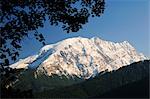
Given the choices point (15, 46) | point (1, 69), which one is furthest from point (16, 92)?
point (15, 46)

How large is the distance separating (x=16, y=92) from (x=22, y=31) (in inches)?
167

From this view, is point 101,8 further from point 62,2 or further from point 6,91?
point 6,91

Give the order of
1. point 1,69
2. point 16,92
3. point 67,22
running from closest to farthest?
point 16,92 → point 1,69 → point 67,22

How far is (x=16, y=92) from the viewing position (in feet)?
60.4

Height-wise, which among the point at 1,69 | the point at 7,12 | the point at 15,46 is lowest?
the point at 1,69

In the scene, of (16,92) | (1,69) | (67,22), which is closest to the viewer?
(16,92)

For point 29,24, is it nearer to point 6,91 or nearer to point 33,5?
point 33,5

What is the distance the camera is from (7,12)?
2019 cm

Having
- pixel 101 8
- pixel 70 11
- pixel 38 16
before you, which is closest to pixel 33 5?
pixel 38 16

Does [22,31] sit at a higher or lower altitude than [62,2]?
lower

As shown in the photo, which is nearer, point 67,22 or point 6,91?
point 6,91

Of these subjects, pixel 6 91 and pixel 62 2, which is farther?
pixel 62 2

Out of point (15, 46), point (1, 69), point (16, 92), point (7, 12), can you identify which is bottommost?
point (16, 92)

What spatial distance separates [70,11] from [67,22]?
0.70m
